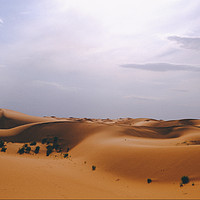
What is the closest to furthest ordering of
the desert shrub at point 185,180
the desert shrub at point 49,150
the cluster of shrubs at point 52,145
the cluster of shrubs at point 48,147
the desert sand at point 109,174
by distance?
the desert sand at point 109,174 → the desert shrub at point 185,180 → the cluster of shrubs at point 48,147 → the desert shrub at point 49,150 → the cluster of shrubs at point 52,145

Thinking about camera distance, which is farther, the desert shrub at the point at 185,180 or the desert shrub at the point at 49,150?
the desert shrub at the point at 49,150

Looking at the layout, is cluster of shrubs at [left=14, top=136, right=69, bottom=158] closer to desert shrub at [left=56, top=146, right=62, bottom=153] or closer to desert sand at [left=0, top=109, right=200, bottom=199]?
desert shrub at [left=56, top=146, right=62, bottom=153]

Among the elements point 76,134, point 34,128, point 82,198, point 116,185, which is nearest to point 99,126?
point 76,134

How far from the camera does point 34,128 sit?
33156 mm

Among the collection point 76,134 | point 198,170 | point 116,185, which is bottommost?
point 116,185

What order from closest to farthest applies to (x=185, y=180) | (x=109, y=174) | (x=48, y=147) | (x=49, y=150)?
1. (x=185, y=180)
2. (x=109, y=174)
3. (x=49, y=150)
4. (x=48, y=147)

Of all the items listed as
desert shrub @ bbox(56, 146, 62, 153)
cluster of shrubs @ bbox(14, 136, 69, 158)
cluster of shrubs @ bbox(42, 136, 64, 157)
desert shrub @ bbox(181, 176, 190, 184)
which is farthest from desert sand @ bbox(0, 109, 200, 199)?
cluster of shrubs @ bbox(42, 136, 64, 157)

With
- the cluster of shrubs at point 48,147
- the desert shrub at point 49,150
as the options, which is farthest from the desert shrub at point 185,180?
the desert shrub at point 49,150

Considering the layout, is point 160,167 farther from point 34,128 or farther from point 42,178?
point 34,128

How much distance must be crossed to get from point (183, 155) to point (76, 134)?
59.5 ft

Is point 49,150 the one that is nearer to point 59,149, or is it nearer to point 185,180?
point 59,149

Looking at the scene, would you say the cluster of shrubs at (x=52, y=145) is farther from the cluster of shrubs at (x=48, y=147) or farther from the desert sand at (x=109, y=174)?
Answer: the desert sand at (x=109, y=174)

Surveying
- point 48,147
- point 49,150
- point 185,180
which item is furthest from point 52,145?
point 185,180

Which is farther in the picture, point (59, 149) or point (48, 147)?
point (48, 147)
